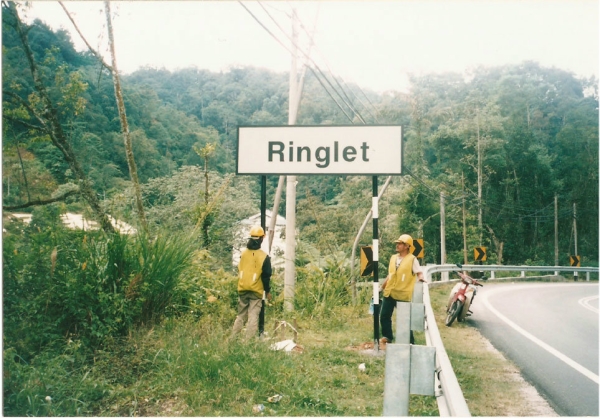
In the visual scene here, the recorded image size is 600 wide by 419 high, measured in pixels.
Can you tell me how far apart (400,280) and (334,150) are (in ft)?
7.17

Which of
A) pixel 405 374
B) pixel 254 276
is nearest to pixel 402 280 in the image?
pixel 254 276

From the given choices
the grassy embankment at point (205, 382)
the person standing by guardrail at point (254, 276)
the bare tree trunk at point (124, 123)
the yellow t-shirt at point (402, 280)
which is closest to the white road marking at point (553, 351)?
the grassy embankment at point (205, 382)

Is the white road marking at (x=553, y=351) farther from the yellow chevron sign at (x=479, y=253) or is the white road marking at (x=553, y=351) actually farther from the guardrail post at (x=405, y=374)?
the yellow chevron sign at (x=479, y=253)

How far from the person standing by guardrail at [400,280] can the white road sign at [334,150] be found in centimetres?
124

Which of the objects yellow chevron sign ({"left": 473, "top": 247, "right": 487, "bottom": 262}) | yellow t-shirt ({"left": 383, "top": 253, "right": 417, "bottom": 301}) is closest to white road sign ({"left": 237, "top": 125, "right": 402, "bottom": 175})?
yellow t-shirt ({"left": 383, "top": 253, "right": 417, "bottom": 301})

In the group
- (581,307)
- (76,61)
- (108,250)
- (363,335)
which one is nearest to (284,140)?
(108,250)

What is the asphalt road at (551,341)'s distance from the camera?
18.9 feet

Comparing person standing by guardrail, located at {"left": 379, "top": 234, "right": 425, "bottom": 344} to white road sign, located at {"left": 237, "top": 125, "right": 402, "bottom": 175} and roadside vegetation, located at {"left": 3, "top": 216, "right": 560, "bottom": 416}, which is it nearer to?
roadside vegetation, located at {"left": 3, "top": 216, "right": 560, "bottom": 416}

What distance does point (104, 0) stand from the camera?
32.0ft

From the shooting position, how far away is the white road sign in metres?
6.48

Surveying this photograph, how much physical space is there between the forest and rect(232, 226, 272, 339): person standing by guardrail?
3.22ft

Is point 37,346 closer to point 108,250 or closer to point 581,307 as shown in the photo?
point 108,250

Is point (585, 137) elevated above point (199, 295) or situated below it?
above

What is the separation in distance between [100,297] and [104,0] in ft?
22.4
